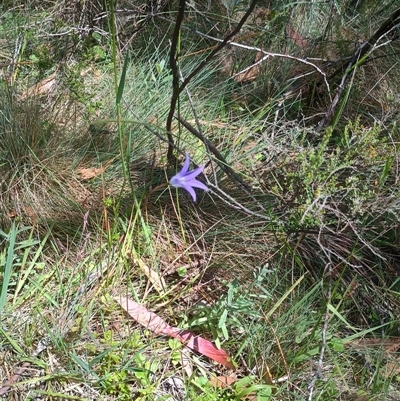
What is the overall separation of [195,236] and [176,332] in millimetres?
317

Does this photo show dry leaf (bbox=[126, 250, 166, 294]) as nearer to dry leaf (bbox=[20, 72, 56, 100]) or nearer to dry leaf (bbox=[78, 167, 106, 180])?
dry leaf (bbox=[78, 167, 106, 180])

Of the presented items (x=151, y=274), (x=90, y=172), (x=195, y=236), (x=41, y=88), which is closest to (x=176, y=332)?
(x=151, y=274)

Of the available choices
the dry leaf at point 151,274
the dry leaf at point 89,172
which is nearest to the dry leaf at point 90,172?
the dry leaf at point 89,172

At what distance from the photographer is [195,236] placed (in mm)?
1603

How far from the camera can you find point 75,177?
1.64 m

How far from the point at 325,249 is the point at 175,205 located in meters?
0.48

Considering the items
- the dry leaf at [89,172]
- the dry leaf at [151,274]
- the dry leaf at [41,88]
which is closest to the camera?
the dry leaf at [151,274]

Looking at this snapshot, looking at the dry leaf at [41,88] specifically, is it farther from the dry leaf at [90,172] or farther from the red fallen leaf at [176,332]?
the red fallen leaf at [176,332]

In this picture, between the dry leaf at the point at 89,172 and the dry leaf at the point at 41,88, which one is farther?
the dry leaf at the point at 41,88

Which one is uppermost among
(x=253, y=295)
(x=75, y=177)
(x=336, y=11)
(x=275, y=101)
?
(x=336, y=11)

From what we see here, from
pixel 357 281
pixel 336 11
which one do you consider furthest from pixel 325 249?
pixel 336 11

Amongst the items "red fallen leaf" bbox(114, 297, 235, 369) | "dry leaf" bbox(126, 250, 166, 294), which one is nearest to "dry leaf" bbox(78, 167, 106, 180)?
"dry leaf" bbox(126, 250, 166, 294)

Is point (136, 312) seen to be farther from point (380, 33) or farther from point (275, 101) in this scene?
point (380, 33)

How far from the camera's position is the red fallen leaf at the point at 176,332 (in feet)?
4.56
